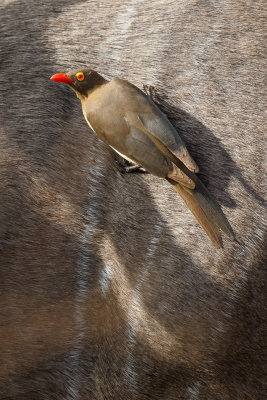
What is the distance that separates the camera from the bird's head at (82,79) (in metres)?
1.78

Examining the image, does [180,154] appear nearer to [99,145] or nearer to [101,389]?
[99,145]

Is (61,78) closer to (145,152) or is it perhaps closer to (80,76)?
(80,76)

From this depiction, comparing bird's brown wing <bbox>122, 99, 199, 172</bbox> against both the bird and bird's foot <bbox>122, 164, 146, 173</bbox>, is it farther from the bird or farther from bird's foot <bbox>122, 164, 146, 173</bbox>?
bird's foot <bbox>122, 164, 146, 173</bbox>

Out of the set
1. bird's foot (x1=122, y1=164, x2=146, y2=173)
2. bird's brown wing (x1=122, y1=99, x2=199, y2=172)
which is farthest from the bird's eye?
bird's foot (x1=122, y1=164, x2=146, y2=173)

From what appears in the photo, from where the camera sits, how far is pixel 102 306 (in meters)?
2.04

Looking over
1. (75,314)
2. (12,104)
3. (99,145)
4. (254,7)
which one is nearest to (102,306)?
(75,314)

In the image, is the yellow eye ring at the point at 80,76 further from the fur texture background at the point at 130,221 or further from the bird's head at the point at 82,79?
the fur texture background at the point at 130,221

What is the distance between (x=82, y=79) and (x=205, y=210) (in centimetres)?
52

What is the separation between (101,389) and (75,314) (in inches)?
10.8

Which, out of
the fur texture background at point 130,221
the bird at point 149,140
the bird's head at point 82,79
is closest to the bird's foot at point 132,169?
the fur texture background at point 130,221

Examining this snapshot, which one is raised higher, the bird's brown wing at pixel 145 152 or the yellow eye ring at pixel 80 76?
the yellow eye ring at pixel 80 76

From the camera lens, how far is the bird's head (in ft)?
5.85

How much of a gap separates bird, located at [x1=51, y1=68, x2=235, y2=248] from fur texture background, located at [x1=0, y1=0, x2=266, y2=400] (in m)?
0.15

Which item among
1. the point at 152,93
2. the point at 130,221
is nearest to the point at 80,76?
the point at 152,93
